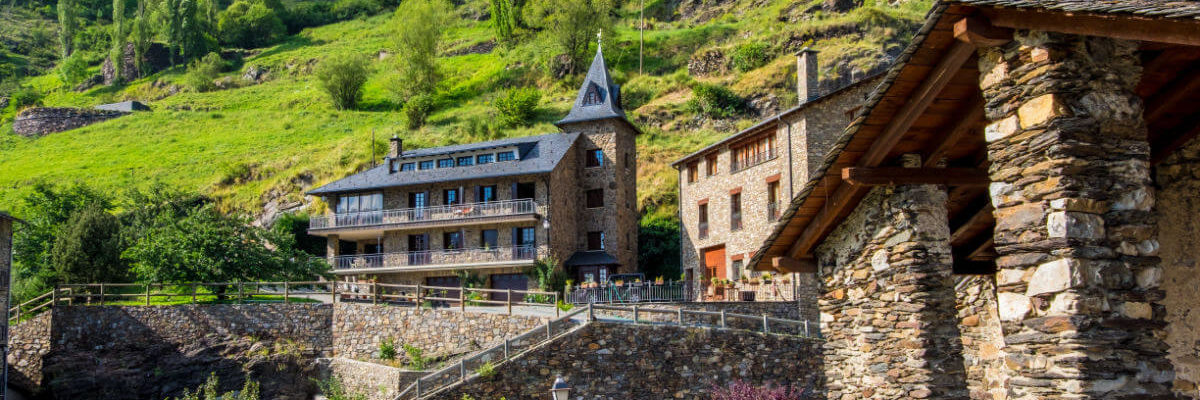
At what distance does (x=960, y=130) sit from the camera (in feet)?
30.8

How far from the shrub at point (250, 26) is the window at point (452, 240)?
90.0 metres

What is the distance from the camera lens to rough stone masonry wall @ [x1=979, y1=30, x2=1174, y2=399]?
6906 mm

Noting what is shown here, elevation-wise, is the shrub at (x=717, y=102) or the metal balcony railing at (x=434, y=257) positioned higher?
the shrub at (x=717, y=102)

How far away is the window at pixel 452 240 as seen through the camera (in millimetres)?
39938

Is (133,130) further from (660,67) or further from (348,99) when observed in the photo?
(660,67)

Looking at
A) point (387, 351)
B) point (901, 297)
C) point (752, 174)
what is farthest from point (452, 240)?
point (901, 297)

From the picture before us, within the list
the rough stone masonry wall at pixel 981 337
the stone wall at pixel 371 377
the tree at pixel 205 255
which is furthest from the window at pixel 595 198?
the rough stone masonry wall at pixel 981 337

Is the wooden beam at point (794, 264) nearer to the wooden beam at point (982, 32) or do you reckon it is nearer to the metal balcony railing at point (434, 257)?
the wooden beam at point (982, 32)

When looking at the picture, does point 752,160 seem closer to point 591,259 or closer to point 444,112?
point 591,259

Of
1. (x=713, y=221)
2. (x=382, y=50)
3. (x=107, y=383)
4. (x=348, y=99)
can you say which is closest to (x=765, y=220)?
(x=713, y=221)

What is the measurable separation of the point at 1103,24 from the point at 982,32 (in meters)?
1.04

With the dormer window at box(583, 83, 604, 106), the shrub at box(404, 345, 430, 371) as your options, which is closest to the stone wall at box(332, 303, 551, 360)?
the shrub at box(404, 345, 430, 371)

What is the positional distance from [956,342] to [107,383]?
90.9ft

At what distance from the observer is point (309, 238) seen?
4634cm
